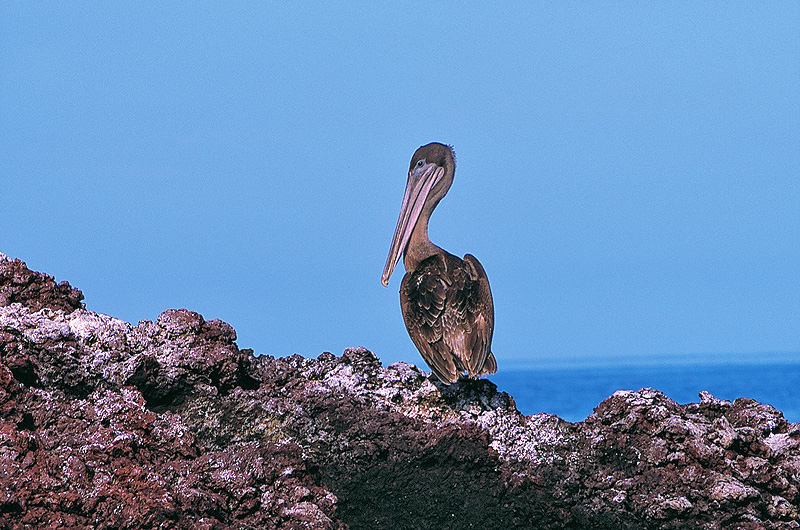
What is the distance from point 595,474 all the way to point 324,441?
1.77 m

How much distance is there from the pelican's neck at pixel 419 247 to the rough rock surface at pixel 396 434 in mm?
900

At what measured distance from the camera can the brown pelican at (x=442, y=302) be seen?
5.66 meters

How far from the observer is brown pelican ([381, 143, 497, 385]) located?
223 inches

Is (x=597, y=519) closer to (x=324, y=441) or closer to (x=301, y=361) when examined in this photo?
(x=324, y=441)

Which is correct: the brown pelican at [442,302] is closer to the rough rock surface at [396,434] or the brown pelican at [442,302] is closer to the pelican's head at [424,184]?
the pelican's head at [424,184]

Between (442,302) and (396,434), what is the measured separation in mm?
953

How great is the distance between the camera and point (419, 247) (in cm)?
641

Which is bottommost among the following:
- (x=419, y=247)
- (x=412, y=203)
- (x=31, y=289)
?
(x=31, y=289)

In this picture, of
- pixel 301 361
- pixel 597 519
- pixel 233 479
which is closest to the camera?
pixel 233 479

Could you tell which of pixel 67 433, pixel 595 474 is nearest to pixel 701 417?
pixel 595 474

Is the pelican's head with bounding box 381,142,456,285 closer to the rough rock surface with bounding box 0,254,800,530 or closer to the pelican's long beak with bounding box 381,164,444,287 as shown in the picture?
the pelican's long beak with bounding box 381,164,444,287

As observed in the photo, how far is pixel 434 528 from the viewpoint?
5.41m

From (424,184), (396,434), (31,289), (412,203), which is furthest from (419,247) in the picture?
(31,289)

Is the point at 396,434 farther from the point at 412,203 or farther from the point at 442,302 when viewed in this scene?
the point at 412,203
